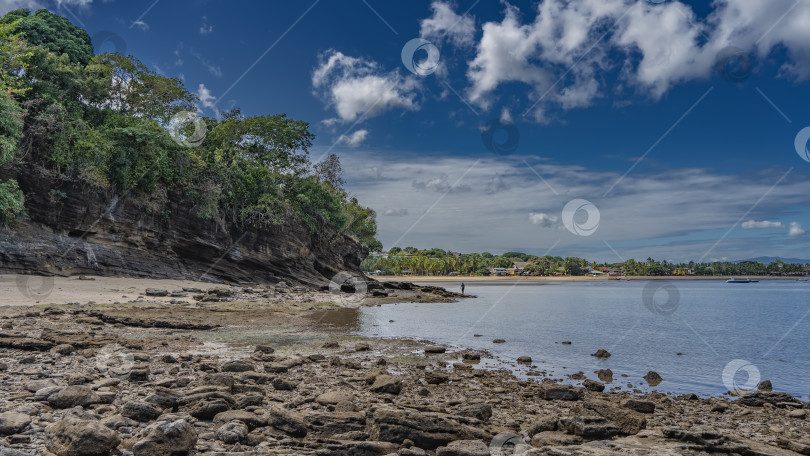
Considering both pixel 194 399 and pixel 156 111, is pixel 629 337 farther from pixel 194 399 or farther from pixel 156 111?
pixel 156 111

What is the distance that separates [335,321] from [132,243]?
1927 centimetres

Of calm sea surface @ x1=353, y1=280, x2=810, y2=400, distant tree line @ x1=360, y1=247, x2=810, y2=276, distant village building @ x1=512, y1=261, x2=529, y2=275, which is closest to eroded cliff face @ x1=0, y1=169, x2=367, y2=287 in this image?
calm sea surface @ x1=353, y1=280, x2=810, y2=400

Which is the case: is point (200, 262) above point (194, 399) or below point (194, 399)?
above

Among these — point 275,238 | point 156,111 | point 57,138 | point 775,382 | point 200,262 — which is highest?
point 156,111

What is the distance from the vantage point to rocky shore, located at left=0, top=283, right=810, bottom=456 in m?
5.28

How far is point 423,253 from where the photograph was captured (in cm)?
19288

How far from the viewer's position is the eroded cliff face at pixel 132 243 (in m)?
27.2

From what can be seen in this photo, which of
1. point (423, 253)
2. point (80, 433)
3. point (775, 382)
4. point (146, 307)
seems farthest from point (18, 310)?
point (423, 253)

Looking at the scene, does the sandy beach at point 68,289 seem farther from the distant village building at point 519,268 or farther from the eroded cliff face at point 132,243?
the distant village building at point 519,268

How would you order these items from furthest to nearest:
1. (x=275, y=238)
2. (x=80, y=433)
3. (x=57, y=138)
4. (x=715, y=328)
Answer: (x=275, y=238), (x=57, y=138), (x=715, y=328), (x=80, y=433)

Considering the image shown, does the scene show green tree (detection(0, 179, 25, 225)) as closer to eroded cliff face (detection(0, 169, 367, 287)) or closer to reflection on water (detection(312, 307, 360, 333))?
eroded cliff face (detection(0, 169, 367, 287))

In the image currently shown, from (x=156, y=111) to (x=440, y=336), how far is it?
3398 cm

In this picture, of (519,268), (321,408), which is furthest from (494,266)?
(321,408)

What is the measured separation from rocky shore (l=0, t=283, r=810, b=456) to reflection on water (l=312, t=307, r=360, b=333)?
545 cm
